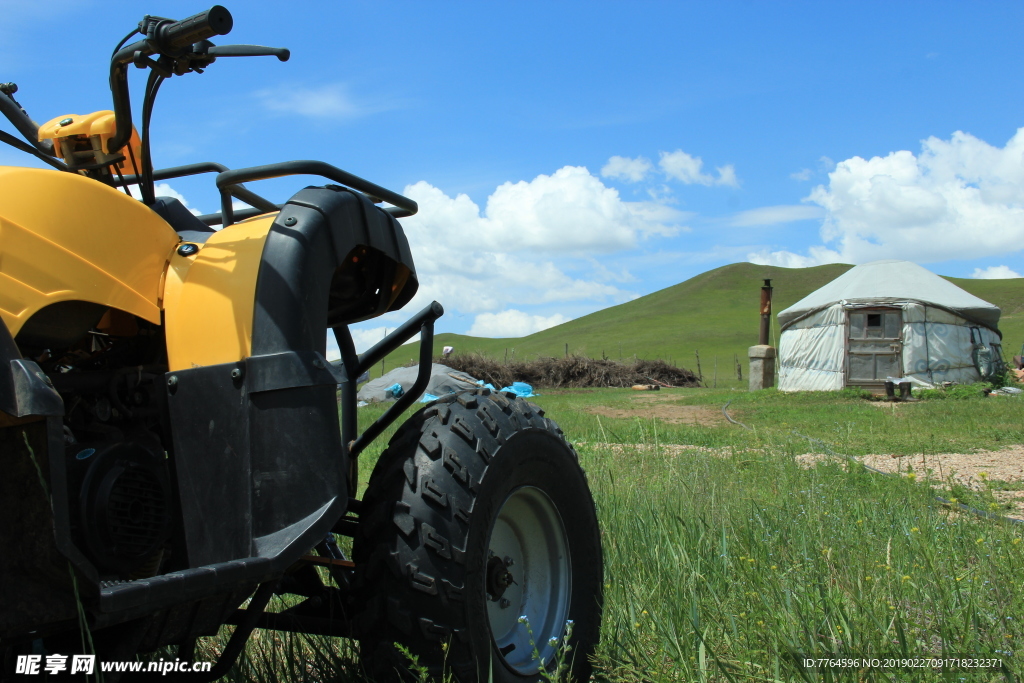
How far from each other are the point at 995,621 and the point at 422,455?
1.62 m

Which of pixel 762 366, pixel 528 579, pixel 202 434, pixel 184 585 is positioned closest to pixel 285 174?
pixel 202 434

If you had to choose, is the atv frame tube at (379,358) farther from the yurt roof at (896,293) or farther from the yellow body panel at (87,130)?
the yurt roof at (896,293)

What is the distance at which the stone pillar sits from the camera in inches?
883

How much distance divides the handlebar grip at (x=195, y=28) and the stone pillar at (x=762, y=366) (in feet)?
71.9

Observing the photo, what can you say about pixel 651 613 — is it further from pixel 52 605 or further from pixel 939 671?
pixel 52 605

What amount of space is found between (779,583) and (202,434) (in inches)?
66.3

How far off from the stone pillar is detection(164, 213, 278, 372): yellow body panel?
71.7 ft

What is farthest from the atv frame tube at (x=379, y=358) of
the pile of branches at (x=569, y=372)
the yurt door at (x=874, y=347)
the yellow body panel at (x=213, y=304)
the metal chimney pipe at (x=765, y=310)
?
the pile of branches at (x=569, y=372)

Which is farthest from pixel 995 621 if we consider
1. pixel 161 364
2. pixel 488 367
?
pixel 488 367

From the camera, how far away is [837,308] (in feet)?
68.1

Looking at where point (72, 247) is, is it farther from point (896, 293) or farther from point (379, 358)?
point (896, 293)

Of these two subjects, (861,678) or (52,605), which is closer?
(52,605)

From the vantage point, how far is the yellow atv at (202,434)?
52.9 inches

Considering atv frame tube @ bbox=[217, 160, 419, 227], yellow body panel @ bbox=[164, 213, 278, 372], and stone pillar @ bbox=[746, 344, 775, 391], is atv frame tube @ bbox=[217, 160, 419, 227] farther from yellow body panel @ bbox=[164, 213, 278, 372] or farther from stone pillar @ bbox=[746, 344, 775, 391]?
stone pillar @ bbox=[746, 344, 775, 391]
